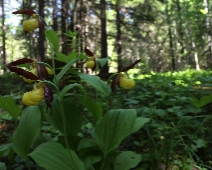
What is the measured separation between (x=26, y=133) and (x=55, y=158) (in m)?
0.38

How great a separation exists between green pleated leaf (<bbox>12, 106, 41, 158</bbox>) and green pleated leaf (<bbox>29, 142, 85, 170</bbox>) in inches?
8.7

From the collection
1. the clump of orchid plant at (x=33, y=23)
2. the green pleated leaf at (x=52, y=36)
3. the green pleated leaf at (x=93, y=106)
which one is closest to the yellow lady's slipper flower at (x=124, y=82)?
the green pleated leaf at (x=93, y=106)

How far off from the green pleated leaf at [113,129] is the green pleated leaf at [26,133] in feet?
1.46

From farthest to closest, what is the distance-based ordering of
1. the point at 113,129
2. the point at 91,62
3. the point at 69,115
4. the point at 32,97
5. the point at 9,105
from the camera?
1. the point at 91,62
2. the point at 69,115
3. the point at 113,129
4. the point at 9,105
5. the point at 32,97

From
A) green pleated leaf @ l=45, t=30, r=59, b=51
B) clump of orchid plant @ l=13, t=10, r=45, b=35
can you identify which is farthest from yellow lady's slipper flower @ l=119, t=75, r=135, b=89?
clump of orchid plant @ l=13, t=10, r=45, b=35

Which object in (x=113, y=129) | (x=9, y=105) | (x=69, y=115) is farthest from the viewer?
(x=69, y=115)

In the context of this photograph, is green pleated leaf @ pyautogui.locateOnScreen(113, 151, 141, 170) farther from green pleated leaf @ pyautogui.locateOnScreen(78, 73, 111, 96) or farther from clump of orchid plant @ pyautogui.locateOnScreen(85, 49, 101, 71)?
clump of orchid plant @ pyautogui.locateOnScreen(85, 49, 101, 71)

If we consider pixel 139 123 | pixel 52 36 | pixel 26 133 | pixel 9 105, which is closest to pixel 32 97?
pixel 9 105

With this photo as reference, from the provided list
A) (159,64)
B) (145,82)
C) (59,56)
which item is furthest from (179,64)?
(59,56)

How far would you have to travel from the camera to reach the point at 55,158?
4.36 feet

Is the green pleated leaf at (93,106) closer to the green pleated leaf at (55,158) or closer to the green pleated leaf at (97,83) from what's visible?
the green pleated leaf at (97,83)

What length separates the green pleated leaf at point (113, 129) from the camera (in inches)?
60.3

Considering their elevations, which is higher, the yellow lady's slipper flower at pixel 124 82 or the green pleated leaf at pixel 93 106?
the yellow lady's slipper flower at pixel 124 82

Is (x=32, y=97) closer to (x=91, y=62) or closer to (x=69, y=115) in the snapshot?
(x=69, y=115)
